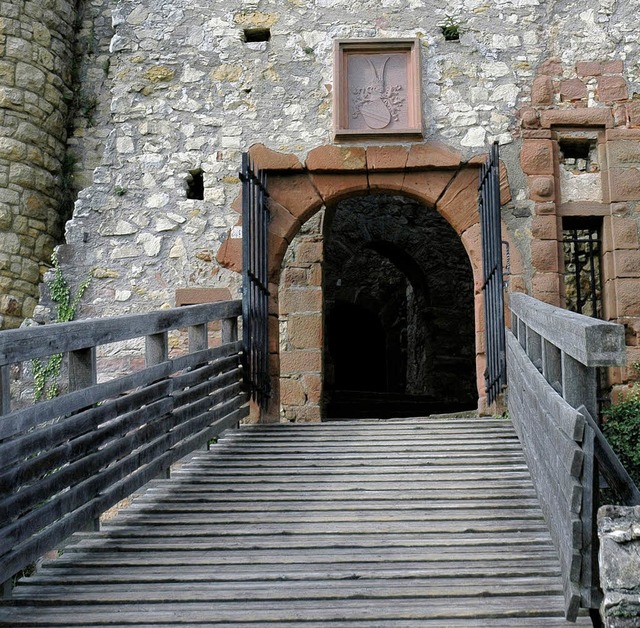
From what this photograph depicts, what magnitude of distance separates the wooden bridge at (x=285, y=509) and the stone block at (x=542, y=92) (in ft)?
8.38

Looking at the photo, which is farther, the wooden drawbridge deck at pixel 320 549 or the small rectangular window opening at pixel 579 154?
the small rectangular window opening at pixel 579 154

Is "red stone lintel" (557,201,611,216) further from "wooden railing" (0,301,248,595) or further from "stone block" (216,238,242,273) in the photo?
"wooden railing" (0,301,248,595)

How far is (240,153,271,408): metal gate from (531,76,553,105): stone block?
2.23 meters

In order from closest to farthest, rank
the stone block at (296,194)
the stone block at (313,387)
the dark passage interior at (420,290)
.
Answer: the stone block at (296,194), the stone block at (313,387), the dark passage interior at (420,290)

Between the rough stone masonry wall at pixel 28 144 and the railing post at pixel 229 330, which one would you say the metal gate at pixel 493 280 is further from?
the rough stone masonry wall at pixel 28 144

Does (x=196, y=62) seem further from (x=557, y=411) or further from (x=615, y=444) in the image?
(x=557, y=411)

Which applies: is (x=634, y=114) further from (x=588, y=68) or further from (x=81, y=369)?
(x=81, y=369)

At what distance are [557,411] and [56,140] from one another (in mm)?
5603

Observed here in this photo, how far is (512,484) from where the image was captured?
4629 mm

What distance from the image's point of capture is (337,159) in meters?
7.15

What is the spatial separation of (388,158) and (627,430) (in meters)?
2.67

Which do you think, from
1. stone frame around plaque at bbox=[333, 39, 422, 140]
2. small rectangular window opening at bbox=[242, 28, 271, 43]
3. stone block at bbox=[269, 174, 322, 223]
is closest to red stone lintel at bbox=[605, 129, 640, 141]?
stone frame around plaque at bbox=[333, 39, 422, 140]

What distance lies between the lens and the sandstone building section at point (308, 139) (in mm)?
7121

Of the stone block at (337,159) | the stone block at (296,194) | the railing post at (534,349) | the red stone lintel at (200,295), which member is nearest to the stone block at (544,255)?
the stone block at (337,159)
